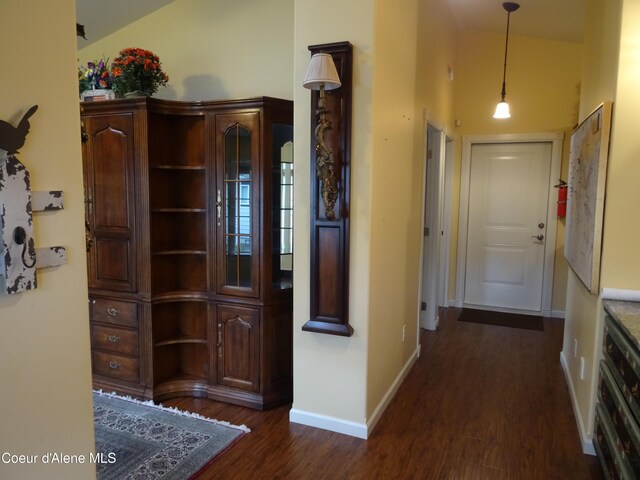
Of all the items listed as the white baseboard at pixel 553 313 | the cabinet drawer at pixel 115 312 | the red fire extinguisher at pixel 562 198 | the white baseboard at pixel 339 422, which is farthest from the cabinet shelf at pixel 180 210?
the white baseboard at pixel 553 313

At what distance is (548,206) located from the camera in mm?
5250

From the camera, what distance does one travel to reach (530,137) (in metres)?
5.21

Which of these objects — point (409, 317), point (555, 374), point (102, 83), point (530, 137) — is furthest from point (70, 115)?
point (530, 137)

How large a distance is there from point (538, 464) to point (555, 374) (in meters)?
A: 1.44

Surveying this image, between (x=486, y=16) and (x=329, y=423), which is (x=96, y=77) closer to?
(x=329, y=423)

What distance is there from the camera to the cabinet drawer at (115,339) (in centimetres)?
322

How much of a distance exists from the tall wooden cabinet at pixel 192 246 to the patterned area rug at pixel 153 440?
0.21 meters

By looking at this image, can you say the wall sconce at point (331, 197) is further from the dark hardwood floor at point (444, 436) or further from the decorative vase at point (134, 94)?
the decorative vase at point (134, 94)

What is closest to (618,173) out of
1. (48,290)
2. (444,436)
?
(444,436)

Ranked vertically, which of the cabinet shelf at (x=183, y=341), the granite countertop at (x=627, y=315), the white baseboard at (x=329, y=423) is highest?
the granite countertop at (x=627, y=315)

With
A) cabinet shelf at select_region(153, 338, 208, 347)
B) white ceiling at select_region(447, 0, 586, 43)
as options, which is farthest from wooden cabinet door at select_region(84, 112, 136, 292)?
white ceiling at select_region(447, 0, 586, 43)

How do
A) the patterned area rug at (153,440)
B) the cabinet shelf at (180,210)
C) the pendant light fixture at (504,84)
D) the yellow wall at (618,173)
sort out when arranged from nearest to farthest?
1. the yellow wall at (618,173)
2. the patterned area rug at (153,440)
3. the cabinet shelf at (180,210)
4. the pendant light fixture at (504,84)

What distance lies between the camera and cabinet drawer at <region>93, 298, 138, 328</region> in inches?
126

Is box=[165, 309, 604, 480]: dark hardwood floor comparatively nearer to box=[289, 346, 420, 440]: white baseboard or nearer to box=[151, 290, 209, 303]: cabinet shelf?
box=[289, 346, 420, 440]: white baseboard
